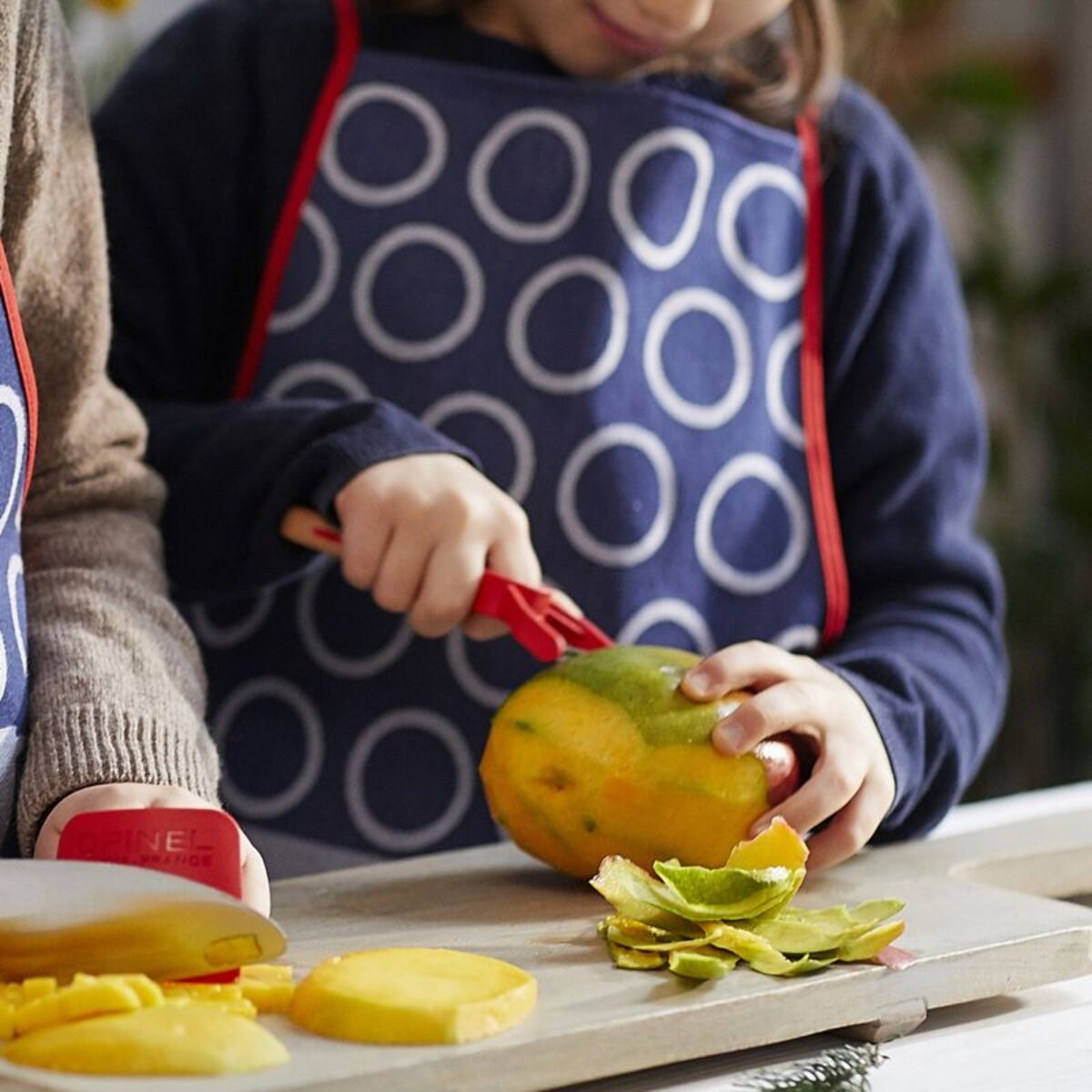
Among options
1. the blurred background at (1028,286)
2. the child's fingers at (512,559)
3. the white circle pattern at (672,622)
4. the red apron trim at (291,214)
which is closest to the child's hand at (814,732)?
the child's fingers at (512,559)

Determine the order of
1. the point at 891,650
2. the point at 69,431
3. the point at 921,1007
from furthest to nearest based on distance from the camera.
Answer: the point at 891,650 < the point at 69,431 < the point at 921,1007

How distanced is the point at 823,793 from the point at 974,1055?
0.52 ft

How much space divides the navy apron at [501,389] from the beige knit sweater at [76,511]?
227 millimetres

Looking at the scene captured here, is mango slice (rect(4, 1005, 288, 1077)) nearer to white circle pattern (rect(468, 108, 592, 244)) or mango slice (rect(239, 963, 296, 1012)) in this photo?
mango slice (rect(239, 963, 296, 1012))

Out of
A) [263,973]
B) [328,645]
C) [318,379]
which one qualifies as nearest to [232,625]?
[328,645]

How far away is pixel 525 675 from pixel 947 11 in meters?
2.42

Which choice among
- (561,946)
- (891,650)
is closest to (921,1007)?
(561,946)

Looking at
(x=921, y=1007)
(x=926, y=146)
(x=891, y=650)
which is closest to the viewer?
(x=921, y=1007)

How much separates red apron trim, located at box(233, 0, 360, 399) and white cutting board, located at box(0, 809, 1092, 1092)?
1.20 ft

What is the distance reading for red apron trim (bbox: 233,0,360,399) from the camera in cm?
114

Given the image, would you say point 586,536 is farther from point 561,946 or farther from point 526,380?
point 561,946

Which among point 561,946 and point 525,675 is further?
point 525,675

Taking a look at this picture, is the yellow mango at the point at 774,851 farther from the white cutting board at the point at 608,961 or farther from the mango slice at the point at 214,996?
the mango slice at the point at 214,996

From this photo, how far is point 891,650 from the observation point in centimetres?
107
